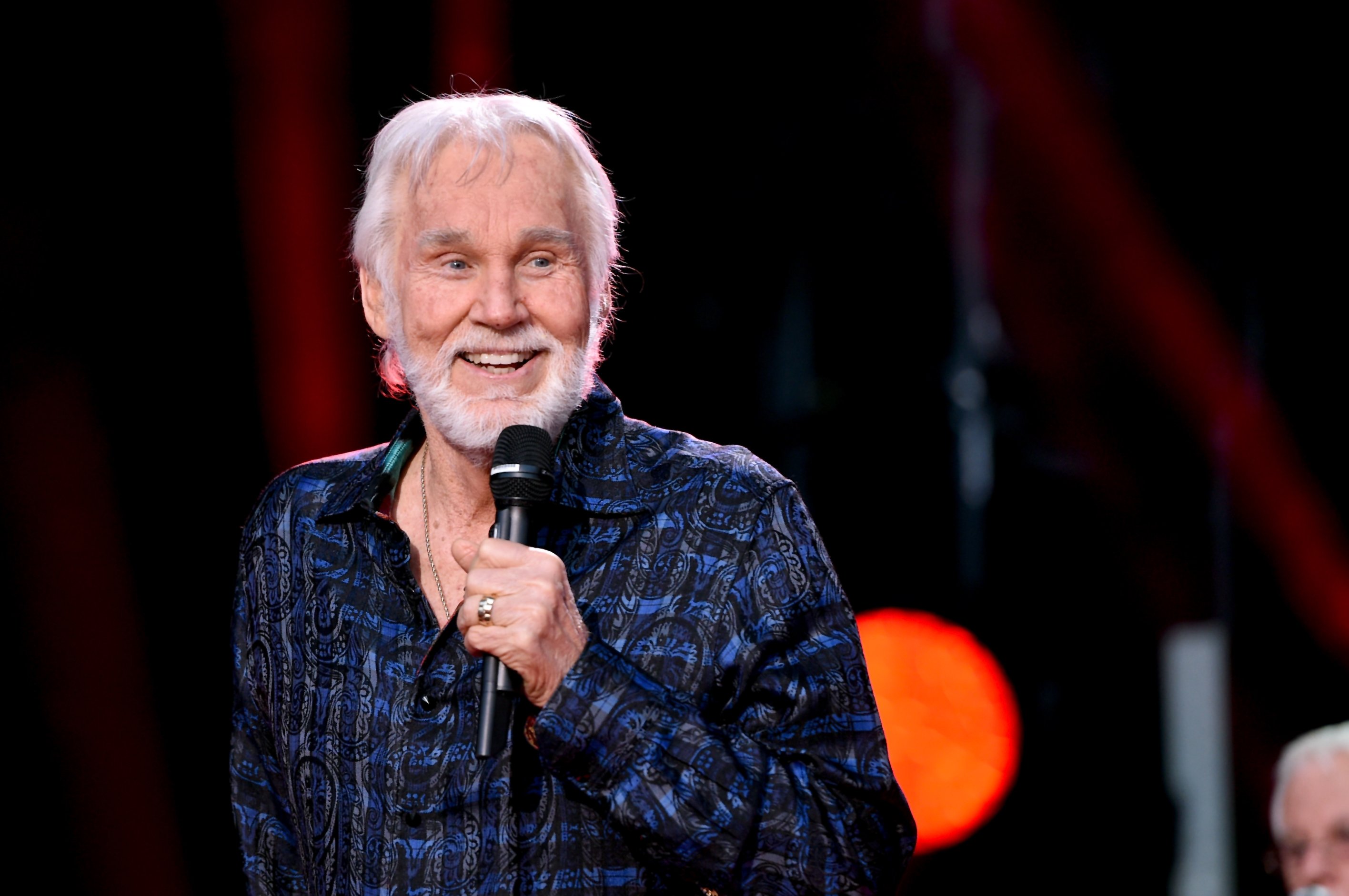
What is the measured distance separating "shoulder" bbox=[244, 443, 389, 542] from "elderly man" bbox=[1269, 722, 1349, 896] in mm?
1916

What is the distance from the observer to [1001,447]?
5.23 metres

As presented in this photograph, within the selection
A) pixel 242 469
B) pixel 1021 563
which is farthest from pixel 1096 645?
pixel 242 469

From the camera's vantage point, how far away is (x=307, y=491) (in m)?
1.92

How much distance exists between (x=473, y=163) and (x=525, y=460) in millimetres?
414

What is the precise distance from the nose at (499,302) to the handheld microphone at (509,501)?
15 cm

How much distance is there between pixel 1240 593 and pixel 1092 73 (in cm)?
194

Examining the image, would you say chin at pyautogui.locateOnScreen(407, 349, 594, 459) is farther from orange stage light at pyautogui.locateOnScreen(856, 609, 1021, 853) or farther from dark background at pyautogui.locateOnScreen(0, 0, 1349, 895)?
orange stage light at pyautogui.locateOnScreen(856, 609, 1021, 853)

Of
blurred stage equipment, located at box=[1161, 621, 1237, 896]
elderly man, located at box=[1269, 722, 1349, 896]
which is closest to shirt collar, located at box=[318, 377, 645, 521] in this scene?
elderly man, located at box=[1269, 722, 1349, 896]

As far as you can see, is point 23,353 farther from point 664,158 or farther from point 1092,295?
point 1092,295

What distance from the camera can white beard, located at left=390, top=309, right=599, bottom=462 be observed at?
68.3 inches

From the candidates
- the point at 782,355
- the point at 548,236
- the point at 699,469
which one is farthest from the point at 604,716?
the point at 782,355

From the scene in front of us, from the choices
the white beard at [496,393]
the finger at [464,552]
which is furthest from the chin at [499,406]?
the finger at [464,552]

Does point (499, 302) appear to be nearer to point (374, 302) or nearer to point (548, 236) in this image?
point (548, 236)

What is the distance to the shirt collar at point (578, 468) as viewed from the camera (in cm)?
173
